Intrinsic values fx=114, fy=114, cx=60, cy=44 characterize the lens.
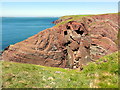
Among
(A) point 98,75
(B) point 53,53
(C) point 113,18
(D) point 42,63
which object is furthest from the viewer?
(C) point 113,18

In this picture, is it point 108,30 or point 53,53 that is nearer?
point 53,53

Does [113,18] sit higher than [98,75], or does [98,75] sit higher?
[113,18]

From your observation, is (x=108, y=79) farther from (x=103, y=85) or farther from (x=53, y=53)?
(x=53, y=53)

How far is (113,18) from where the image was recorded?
6212cm

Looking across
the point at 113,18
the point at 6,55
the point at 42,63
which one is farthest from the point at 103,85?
the point at 113,18

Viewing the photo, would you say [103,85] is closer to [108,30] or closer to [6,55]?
[6,55]

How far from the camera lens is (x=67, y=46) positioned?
4209 cm

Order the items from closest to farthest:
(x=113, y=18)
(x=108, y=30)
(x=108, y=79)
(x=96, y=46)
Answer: (x=108, y=79)
(x=96, y=46)
(x=108, y=30)
(x=113, y=18)

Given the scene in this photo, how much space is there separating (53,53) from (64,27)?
13.9 m

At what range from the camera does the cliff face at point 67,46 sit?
33250 millimetres

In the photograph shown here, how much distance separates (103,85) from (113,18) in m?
61.7

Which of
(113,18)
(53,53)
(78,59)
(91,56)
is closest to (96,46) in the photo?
(91,56)

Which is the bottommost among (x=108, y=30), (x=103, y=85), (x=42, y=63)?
(x=42, y=63)

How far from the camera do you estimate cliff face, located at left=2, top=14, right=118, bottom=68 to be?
33.2 m
